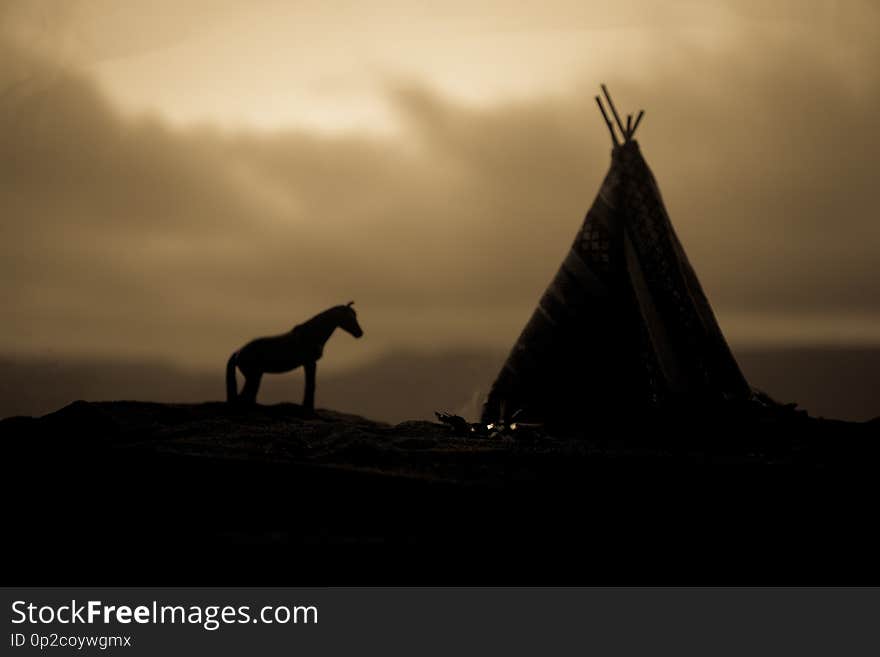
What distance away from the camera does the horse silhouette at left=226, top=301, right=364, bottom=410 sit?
4.00m

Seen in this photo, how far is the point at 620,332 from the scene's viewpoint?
3.72 meters

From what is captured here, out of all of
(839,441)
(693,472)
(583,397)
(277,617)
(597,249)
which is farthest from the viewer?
(597,249)

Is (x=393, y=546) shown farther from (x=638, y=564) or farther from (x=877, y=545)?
(x=877, y=545)

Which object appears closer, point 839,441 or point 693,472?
Answer: point 693,472

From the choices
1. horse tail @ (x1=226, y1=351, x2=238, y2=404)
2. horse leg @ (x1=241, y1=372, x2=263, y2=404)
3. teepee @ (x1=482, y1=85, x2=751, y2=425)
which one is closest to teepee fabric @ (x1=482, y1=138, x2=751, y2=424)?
teepee @ (x1=482, y1=85, x2=751, y2=425)

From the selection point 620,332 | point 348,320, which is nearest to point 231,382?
point 348,320

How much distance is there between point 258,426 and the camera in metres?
3.33

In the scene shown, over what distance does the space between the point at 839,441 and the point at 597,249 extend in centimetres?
156

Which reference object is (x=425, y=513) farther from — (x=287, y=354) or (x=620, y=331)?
(x=287, y=354)

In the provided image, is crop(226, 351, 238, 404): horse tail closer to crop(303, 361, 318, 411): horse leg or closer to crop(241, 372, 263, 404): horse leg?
crop(241, 372, 263, 404): horse leg

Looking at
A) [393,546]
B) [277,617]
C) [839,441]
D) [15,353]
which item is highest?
[15,353]

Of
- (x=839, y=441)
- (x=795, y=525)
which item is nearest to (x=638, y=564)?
(x=795, y=525)

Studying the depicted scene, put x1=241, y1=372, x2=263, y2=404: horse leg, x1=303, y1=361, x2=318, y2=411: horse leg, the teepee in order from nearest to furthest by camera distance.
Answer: the teepee, x1=241, y1=372, x2=263, y2=404: horse leg, x1=303, y1=361, x2=318, y2=411: horse leg

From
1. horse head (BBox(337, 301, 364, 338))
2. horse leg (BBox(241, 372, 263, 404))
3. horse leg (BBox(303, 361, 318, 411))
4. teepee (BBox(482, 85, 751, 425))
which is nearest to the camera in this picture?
teepee (BBox(482, 85, 751, 425))
